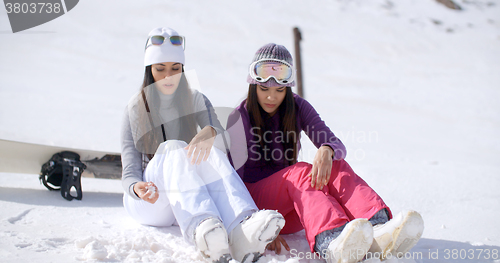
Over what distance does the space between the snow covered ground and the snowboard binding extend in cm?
10

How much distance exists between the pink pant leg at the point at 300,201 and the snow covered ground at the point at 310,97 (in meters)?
0.18

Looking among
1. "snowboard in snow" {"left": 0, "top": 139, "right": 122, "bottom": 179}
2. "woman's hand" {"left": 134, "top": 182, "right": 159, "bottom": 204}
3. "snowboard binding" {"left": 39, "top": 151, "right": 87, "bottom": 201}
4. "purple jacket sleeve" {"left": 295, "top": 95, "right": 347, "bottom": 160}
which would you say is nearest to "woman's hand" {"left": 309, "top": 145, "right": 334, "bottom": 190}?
"purple jacket sleeve" {"left": 295, "top": 95, "right": 347, "bottom": 160}

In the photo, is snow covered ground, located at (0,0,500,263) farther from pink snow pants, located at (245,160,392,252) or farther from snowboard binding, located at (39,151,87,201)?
pink snow pants, located at (245,160,392,252)

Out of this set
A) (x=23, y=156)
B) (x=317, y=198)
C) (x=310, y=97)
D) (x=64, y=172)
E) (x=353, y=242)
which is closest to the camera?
(x=353, y=242)

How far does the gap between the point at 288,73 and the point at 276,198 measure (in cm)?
82

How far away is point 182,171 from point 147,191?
0.19 meters

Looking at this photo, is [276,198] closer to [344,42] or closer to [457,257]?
[457,257]

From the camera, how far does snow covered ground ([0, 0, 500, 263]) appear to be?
2.05m

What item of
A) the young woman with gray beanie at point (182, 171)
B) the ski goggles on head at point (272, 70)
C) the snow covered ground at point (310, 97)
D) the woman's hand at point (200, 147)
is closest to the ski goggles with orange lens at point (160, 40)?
the young woman with gray beanie at point (182, 171)

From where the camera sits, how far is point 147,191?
1688mm

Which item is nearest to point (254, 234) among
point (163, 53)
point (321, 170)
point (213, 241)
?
point (213, 241)

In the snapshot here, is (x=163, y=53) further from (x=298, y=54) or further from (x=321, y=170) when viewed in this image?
(x=298, y=54)

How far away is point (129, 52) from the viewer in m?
14.0

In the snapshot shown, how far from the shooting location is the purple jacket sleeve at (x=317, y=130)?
1948 mm
